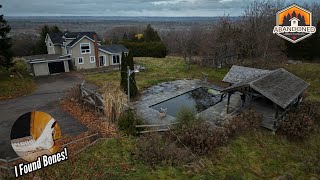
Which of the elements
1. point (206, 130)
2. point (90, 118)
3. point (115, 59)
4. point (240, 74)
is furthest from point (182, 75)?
point (206, 130)

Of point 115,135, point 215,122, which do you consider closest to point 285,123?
point 215,122

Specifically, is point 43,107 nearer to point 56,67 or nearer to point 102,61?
point 56,67

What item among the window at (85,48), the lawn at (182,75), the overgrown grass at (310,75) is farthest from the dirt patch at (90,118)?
Answer: the overgrown grass at (310,75)

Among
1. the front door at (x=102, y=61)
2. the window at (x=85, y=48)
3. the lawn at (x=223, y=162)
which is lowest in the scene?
the lawn at (x=223, y=162)

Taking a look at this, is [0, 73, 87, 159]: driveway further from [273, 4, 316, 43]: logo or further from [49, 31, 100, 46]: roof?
[273, 4, 316, 43]: logo

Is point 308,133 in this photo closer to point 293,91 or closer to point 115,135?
point 293,91

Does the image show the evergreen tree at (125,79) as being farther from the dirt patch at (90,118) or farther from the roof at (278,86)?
the roof at (278,86)
